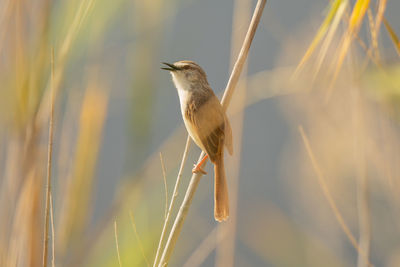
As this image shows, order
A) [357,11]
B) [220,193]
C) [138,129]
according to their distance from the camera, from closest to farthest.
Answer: [138,129] → [357,11] → [220,193]

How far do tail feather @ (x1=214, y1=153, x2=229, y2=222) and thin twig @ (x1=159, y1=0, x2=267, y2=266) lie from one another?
0.27m

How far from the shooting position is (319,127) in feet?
6.51

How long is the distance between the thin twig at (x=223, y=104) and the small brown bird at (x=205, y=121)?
4.4 inches

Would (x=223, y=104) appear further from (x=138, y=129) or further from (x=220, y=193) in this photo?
(x=138, y=129)

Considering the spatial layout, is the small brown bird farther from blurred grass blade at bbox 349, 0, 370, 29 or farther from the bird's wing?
blurred grass blade at bbox 349, 0, 370, 29

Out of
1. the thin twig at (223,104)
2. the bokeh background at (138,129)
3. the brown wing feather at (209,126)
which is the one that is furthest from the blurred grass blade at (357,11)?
the brown wing feather at (209,126)

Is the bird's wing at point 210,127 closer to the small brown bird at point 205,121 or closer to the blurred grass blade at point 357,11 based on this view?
the small brown bird at point 205,121

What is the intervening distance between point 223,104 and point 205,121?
0.37 meters

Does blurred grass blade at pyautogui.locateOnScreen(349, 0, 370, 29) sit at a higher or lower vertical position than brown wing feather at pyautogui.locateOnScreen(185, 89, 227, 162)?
higher

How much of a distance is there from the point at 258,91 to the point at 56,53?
0.68 meters

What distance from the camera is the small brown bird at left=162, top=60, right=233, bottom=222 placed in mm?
1812

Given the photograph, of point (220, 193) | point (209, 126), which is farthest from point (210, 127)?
point (220, 193)

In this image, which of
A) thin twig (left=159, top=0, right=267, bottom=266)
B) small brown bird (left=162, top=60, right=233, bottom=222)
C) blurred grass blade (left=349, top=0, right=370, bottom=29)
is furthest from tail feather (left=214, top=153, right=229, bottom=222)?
blurred grass blade (left=349, top=0, right=370, bottom=29)

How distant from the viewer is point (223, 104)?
61.8 inches
